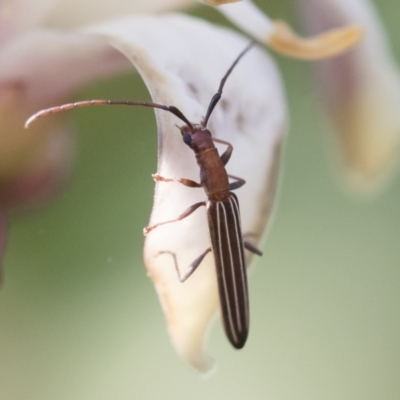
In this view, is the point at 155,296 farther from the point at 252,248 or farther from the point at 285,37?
the point at 285,37

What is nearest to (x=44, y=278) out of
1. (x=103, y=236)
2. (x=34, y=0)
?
(x=103, y=236)

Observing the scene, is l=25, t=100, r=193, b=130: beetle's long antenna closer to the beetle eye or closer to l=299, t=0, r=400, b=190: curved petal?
the beetle eye

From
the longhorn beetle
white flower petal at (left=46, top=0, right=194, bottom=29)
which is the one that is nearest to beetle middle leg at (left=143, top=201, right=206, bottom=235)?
the longhorn beetle

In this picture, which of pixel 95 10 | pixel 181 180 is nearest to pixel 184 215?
pixel 181 180

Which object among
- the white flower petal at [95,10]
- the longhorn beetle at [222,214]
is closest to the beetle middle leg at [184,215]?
the longhorn beetle at [222,214]

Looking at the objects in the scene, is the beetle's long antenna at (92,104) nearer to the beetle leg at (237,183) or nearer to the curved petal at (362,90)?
the beetle leg at (237,183)

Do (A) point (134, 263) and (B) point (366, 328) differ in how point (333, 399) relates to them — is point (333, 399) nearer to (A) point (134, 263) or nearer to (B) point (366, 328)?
(B) point (366, 328)

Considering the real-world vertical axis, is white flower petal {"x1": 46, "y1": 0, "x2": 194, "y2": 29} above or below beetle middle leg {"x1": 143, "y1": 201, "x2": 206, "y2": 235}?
above
